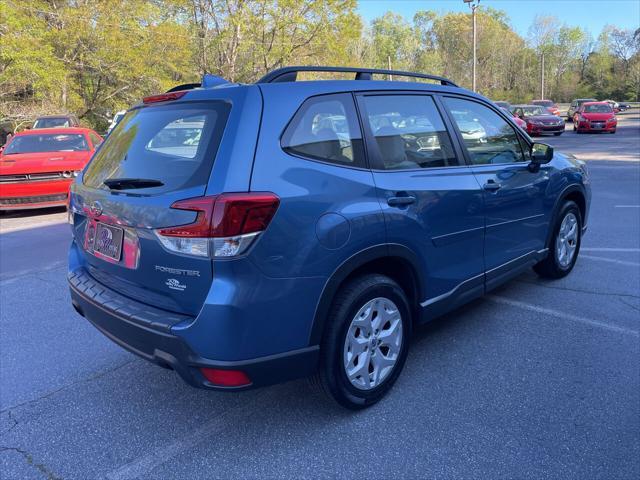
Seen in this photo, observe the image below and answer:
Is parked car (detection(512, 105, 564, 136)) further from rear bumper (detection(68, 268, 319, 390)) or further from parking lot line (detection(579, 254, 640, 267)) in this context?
rear bumper (detection(68, 268, 319, 390))

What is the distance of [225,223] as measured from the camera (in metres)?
2.24

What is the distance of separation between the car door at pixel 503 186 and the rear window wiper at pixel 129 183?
6.80 feet

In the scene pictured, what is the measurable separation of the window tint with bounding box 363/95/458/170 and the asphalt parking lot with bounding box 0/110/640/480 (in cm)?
135

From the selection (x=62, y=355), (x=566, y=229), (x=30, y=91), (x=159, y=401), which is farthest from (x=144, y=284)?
(x=30, y=91)

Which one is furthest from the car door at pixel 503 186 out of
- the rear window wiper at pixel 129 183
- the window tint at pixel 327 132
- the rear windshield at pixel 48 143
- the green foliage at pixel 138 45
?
the green foliage at pixel 138 45

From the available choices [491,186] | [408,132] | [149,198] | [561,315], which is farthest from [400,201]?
[561,315]

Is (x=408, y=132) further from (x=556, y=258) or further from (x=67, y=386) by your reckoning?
(x=67, y=386)

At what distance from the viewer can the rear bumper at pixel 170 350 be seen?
2.37 metres

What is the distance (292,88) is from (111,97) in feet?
86.2

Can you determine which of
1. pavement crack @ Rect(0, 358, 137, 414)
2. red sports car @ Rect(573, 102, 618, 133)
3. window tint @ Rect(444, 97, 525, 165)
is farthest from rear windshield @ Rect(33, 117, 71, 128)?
red sports car @ Rect(573, 102, 618, 133)

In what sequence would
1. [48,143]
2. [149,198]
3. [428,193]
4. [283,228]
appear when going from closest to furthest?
[283,228] → [149,198] → [428,193] → [48,143]

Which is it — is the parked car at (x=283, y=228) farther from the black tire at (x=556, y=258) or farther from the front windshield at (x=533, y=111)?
the front windshield at (x=533, y=111)

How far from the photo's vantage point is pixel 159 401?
122 inches

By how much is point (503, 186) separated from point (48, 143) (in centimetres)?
934
